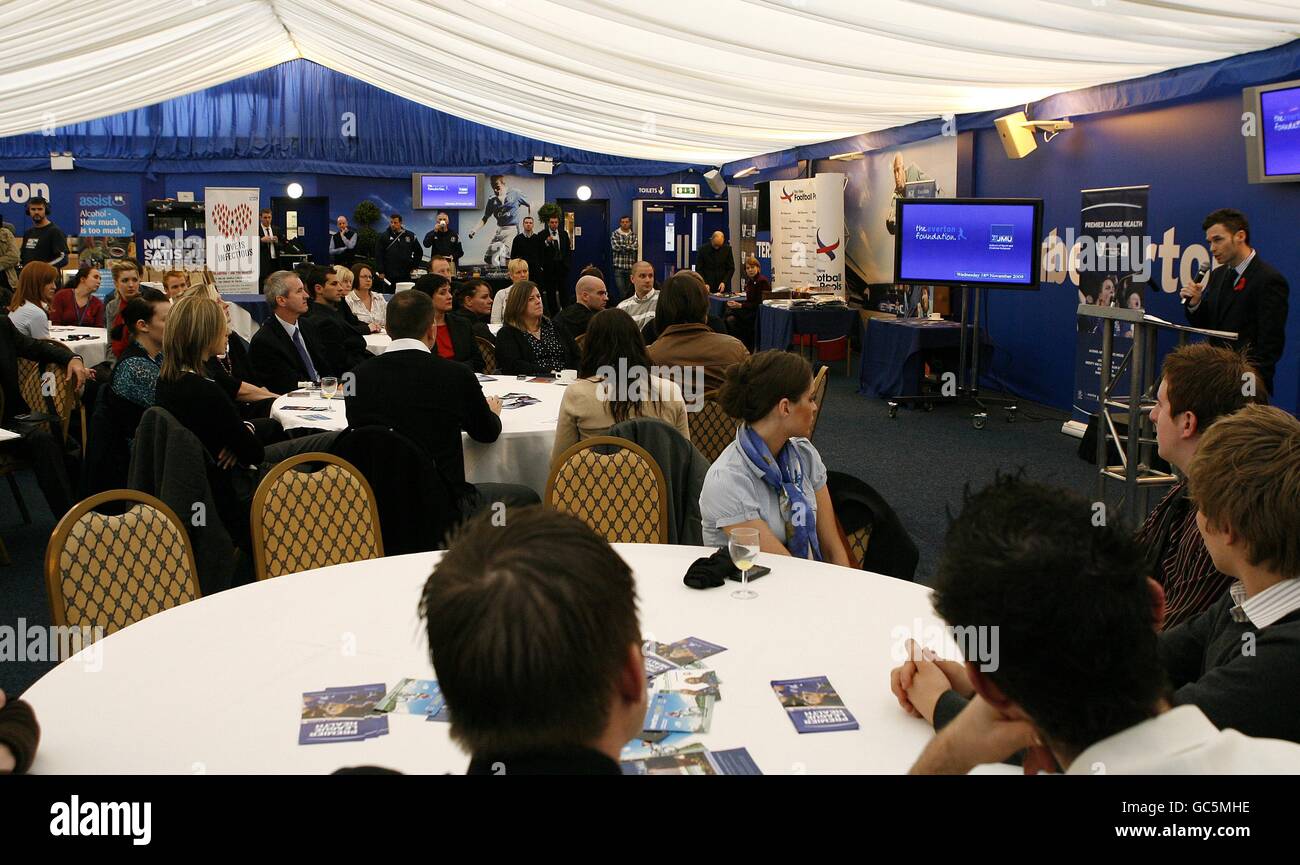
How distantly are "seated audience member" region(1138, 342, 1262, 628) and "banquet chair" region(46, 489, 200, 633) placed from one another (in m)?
2.42

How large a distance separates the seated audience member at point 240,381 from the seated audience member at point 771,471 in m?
2.91

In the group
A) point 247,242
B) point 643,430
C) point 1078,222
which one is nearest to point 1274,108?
point 1078,222

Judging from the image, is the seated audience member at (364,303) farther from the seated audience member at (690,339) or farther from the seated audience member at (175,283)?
the seated audience member at (690,339)

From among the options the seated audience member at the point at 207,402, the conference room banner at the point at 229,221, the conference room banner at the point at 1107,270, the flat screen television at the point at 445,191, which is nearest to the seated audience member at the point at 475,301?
the seated audience member at the point at 207,402

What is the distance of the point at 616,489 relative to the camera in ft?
11.5

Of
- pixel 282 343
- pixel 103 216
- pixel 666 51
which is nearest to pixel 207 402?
pixel 282 343

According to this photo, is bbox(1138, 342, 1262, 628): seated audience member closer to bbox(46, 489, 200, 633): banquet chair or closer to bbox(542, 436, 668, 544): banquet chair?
bbox(542, 436, 668, 544): banquet chair

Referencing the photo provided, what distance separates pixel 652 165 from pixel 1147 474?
15170mm

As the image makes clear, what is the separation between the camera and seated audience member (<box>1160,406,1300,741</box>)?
5.48ft

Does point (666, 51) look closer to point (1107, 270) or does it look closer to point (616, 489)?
point (1107, 270)

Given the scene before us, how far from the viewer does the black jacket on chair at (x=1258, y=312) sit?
248 inches

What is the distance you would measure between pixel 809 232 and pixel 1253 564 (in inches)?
456

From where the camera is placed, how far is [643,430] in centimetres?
385
